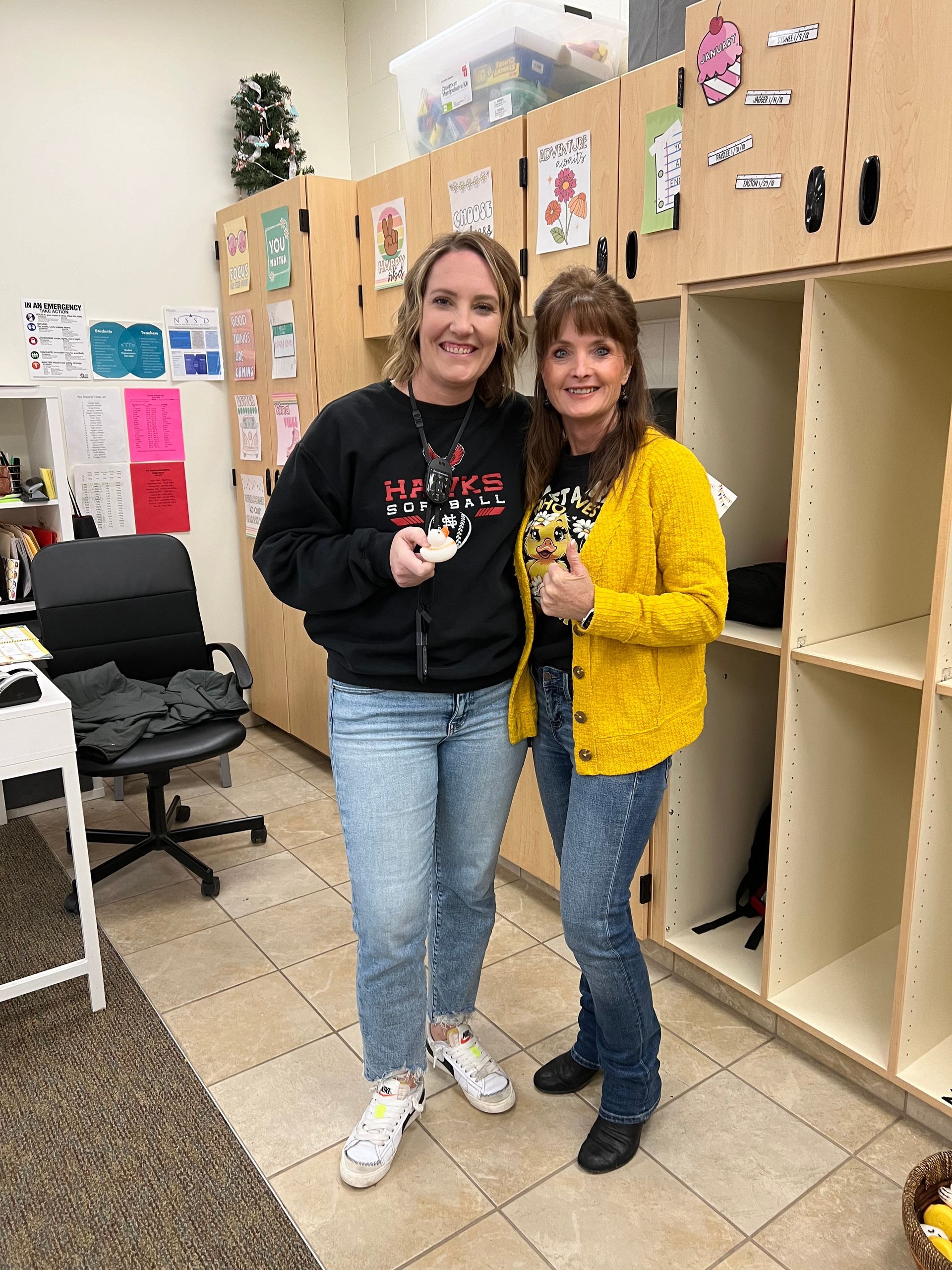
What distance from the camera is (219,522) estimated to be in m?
4.09

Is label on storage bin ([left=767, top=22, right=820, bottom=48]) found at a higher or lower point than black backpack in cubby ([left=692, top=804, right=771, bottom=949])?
higher

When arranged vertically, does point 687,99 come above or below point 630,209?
above

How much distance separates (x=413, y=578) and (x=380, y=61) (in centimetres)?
330

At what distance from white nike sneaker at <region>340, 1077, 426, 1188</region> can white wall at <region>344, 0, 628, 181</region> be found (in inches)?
127

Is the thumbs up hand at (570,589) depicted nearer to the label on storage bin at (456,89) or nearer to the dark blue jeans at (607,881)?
the dark blue jeans at (607,881)

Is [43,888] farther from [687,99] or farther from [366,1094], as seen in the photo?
[687,99]

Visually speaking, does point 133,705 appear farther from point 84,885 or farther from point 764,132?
point 764,132

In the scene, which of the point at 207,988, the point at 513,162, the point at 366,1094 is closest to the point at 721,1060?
the point at 366,1094

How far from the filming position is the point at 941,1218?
4.96ft

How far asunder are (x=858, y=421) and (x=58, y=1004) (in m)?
2.24

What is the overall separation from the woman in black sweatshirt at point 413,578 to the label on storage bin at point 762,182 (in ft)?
1.66

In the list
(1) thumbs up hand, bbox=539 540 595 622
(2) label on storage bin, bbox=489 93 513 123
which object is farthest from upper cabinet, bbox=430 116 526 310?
Result: (1) thumbs up hand, bbox=539 540 595 622

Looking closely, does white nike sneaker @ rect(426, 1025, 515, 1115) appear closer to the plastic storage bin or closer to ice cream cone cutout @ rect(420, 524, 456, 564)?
ice cream cone cutout @ rect(420, 524, 456, 564)

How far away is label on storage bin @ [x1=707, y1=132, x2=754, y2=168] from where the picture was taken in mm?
1726
